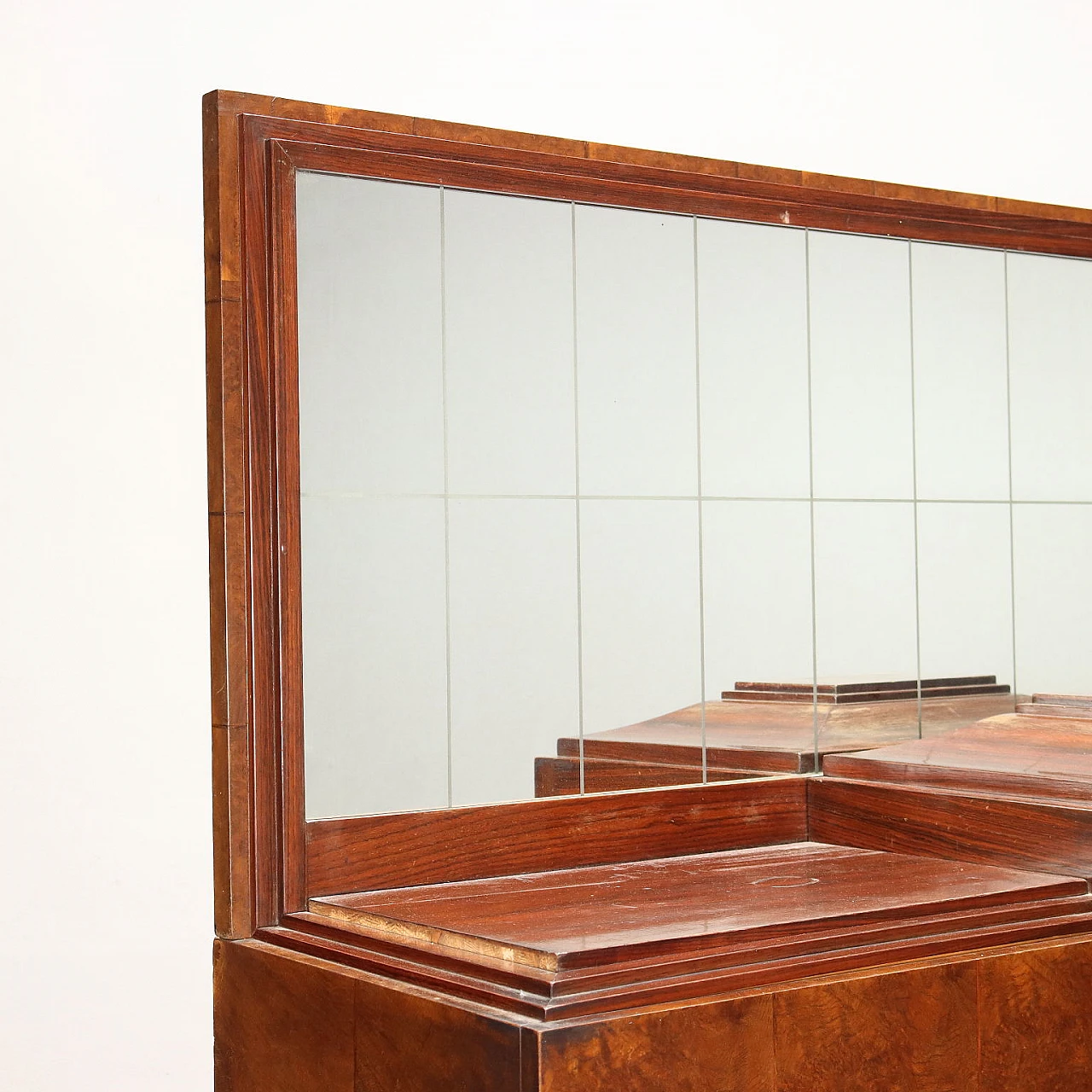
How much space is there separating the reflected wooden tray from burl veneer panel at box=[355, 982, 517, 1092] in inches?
1.9

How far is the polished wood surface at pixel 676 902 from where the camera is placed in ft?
4.50

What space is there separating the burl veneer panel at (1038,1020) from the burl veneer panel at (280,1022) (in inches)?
24.6

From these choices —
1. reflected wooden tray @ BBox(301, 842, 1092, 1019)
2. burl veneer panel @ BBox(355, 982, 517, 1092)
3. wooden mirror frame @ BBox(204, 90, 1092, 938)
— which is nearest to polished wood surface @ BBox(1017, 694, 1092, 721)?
reflected wooden tray @ BBox(301, 842, 1092, 1019)

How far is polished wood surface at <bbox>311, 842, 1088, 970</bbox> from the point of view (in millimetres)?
1372

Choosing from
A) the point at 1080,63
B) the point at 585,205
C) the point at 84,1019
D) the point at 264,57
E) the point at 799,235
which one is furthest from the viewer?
the point at 1080,63

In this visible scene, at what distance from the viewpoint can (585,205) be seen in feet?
6.02

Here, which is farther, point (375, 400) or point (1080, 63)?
point (1080, 63)

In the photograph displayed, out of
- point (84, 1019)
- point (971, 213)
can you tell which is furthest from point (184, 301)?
point (971, 213)

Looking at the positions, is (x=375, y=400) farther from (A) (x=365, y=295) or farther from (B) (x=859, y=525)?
(B) (x=859, y=525)

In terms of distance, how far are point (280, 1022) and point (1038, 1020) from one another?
77cm

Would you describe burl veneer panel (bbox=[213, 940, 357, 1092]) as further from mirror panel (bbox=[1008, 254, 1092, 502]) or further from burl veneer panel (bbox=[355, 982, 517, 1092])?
mirror panel (bbox=[1008, 254, 1092, 502])

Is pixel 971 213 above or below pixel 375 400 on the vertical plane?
above

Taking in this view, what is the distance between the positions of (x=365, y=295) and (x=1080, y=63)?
48.3 inches

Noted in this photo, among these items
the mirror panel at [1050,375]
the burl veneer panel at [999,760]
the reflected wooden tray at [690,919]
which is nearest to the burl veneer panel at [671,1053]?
the reflected wooden tray at [690,919]
